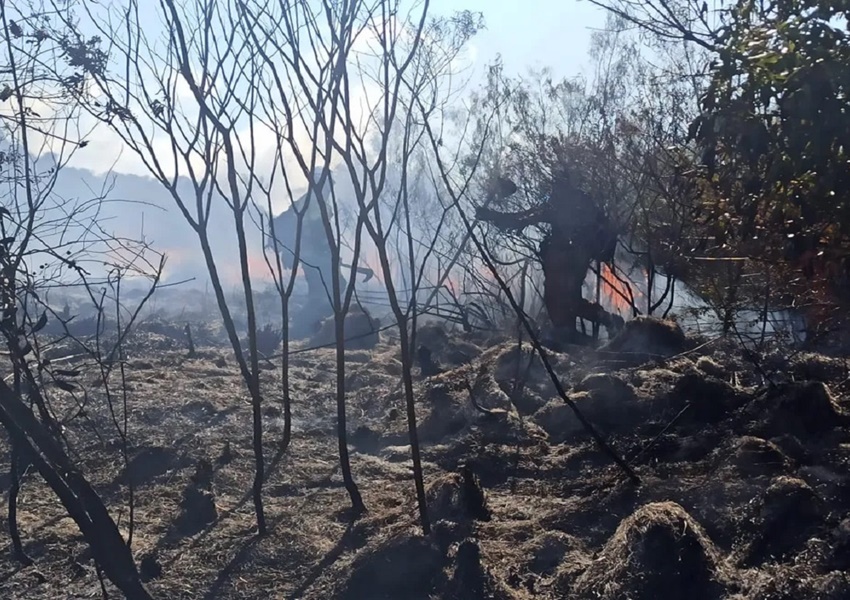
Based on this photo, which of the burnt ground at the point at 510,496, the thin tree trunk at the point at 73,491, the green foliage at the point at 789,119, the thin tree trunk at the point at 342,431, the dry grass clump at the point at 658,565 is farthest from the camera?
the thin tree trunk at the point at 342,431

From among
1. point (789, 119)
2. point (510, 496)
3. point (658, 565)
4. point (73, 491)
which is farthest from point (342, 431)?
point (789, 119)

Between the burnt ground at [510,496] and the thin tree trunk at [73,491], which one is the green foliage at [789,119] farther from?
the thin tree trunk at [73,491]

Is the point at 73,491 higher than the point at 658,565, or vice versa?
the point at 73,491

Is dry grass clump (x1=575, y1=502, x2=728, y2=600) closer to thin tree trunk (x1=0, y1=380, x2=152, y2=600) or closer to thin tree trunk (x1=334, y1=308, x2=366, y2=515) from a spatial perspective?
thin tree trunk (x1=0, y1=380, x2=152, y2=600)

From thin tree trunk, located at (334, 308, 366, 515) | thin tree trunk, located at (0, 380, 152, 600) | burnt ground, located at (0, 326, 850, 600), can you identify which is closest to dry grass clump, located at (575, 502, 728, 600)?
burnt ground, located at (0, 326, 850, 600)

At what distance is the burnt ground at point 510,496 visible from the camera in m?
4.54

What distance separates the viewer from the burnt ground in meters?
4.54

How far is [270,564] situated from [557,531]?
1.69 m

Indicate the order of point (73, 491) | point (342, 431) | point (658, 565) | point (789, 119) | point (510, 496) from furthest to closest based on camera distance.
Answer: point (510, 496) → point (342, 431) → point (658, 565) → point (73, 491) → point (789, 119)

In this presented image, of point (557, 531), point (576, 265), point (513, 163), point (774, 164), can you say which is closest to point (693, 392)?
point (557, 531)

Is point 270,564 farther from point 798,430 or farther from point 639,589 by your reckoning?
point 798,430

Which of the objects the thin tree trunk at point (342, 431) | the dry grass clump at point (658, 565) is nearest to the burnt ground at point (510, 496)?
the dry grass clump at point (658, 565)

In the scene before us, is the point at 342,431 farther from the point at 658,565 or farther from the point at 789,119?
the point at 789,119

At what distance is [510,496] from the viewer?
21.9 ft
